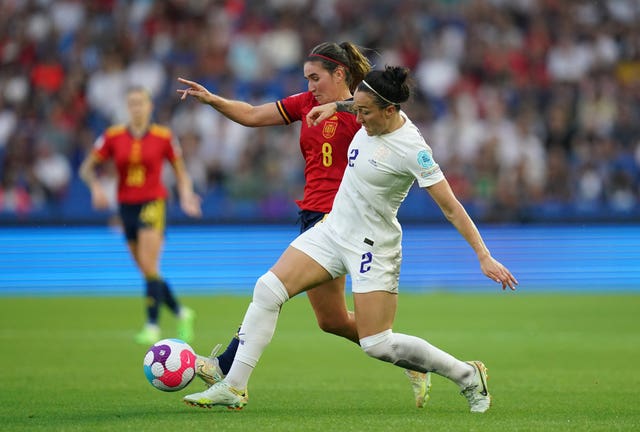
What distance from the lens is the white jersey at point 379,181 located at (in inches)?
286

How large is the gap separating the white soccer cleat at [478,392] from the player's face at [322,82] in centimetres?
210

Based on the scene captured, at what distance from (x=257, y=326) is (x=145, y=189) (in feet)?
19.7

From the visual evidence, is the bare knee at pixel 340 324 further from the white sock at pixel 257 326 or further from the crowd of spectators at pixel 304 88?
the crowd of spectators at pixel 304 88

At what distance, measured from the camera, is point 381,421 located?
7.14 metres

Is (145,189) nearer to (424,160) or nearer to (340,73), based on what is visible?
(340,73)

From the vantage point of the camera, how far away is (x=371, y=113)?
7.30m

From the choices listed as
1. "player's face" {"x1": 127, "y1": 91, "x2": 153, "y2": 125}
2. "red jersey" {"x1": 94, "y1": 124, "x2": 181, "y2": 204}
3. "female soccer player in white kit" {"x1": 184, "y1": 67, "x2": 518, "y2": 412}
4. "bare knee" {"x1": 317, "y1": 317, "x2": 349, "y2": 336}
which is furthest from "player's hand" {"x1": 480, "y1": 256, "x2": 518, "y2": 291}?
"player's face" {"x1": 127, "y1": 91, "x2": 153, "y2": 125}

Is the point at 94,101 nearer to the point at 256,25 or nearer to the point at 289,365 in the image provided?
the point at 256,25

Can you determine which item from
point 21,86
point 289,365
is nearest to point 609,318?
point 289,365

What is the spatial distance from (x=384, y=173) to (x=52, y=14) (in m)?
17.6

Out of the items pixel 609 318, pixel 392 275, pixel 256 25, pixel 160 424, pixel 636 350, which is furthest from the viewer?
pixel 256 25

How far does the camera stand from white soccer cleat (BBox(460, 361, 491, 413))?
7625 mm

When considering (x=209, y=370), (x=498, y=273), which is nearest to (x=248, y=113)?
(x=209, y=370)

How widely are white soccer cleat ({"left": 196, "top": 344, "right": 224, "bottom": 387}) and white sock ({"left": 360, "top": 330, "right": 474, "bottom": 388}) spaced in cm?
107
